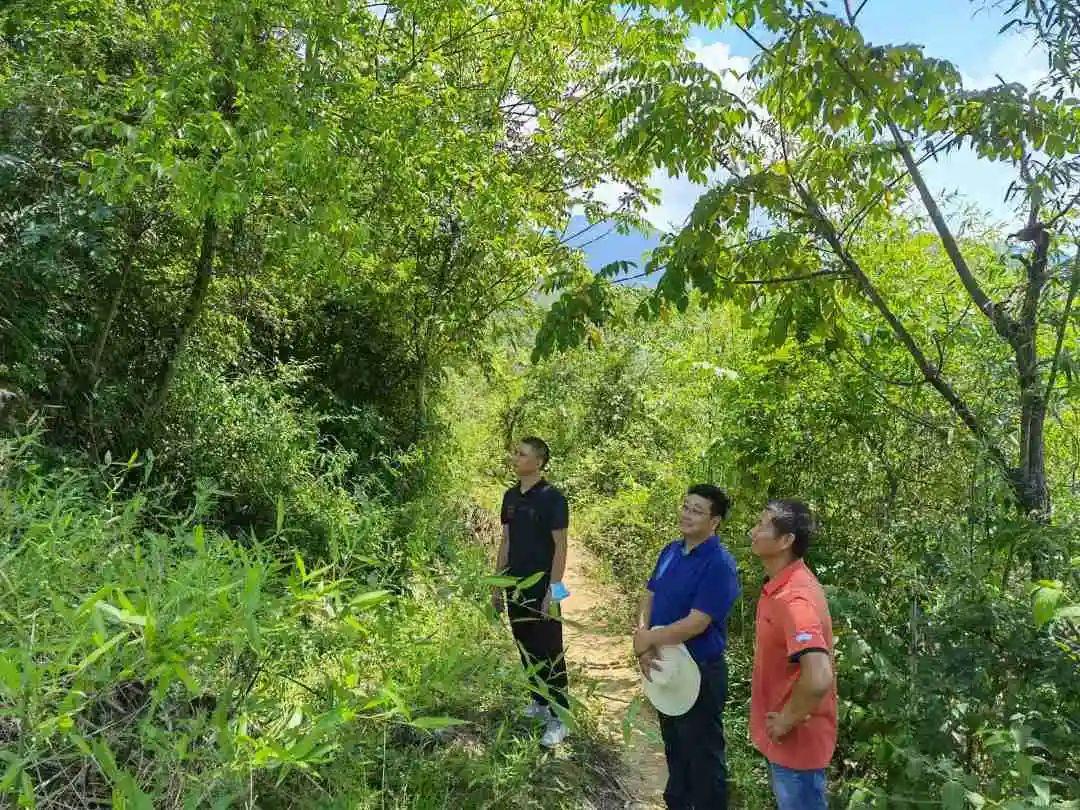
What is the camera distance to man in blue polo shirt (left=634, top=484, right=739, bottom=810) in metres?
3.02

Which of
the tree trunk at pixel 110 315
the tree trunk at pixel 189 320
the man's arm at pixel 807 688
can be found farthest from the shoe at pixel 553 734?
the tree trunk at pixel 110 315

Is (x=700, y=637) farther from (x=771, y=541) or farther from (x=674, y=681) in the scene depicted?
(x=771, y=541)

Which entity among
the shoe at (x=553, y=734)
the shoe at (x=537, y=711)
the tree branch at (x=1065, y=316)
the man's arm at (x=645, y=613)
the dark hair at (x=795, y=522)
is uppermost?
the tree branch at (x=1065, y=316)

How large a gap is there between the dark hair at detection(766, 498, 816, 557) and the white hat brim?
67 cm

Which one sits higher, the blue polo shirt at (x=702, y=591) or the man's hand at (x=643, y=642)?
the blue polo shirt at (x=702, y=591)

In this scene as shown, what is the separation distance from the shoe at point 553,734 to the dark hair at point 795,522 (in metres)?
1.73

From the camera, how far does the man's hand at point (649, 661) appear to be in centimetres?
306

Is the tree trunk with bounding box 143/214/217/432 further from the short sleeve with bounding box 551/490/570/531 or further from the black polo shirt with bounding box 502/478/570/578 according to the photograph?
the short sleeve with bounding box 551/490/570/531

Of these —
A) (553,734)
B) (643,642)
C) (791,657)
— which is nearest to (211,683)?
(643,642)

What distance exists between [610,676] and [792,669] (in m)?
2.97

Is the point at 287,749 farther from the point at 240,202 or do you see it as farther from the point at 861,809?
the point at 240,202

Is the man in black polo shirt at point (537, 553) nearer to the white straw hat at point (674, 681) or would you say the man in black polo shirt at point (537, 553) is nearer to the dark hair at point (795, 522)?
the white straw hat at point (674, 681)

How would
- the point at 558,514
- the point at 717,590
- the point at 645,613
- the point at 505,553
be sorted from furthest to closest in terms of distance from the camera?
1. the point at 505,553
2. the point at 558,514
3. the point at 645,613
4. the point at 717,590

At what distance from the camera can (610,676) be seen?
17.5ft
